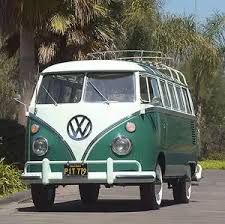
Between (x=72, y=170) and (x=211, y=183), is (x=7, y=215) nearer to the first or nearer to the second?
(x=72, y=170)

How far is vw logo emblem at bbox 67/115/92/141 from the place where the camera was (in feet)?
47.1

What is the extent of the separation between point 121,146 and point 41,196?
6.88 feet

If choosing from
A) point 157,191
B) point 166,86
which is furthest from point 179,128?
point 157,191

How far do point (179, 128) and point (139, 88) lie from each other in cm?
268

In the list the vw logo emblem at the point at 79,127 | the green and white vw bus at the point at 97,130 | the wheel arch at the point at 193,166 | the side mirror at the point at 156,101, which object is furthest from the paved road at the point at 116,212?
the side mirror at the point at 156,101

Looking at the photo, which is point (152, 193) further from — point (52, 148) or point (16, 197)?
point (16, 197)

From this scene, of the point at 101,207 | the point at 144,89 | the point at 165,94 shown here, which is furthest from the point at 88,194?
the point at 144,89

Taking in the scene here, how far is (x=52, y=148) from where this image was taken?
47.3ft

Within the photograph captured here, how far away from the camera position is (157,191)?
50.6ft

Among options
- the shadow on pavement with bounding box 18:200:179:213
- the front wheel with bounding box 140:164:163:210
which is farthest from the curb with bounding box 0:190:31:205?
the front wheel with bounding box 140:164:163:210

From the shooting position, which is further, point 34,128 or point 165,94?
point 165,94

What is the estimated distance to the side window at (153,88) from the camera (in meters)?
15.2

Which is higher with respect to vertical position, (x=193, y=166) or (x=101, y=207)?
(x=193, y=166)

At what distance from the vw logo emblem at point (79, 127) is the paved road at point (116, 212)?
60.9 inches
